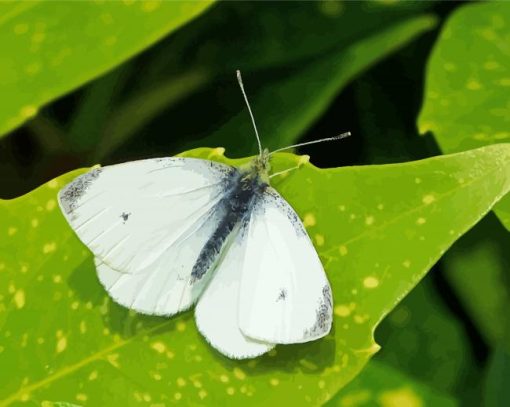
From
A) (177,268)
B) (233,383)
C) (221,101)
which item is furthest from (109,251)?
(221,101)

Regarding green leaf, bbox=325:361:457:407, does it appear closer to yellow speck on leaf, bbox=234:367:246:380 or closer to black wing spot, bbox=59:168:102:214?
yellow speck on leaf, bbox=234:367:246:380

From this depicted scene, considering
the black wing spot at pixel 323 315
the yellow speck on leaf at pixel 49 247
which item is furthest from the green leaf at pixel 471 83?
the yellow speck on leaf at pixel 49 247

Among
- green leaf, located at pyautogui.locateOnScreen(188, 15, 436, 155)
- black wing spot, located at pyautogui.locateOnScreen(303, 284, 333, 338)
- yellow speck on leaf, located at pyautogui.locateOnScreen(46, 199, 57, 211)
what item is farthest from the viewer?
green leaf, located at pyautogui.locateOnScreen(188, 15, 436, 155)

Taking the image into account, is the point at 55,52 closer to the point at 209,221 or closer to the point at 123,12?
the point at 123,12

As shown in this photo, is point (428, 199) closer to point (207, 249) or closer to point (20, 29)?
point (207, 249)

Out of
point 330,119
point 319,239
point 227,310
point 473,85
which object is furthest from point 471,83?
point 227,310

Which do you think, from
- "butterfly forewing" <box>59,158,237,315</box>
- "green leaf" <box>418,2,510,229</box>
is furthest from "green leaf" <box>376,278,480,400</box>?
"butterfly forewing" <box>59,158,237,315</box>

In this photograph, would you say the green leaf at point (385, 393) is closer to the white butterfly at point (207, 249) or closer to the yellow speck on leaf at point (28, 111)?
the white butterfly at point (207, 249)
